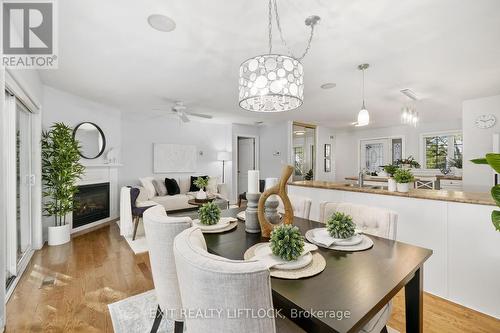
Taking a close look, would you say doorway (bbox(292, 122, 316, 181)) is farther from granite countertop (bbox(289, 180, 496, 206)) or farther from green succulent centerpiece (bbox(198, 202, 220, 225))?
green succulent centerpiece (bbox(198, 202, 220, 225))

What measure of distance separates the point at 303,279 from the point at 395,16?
2.11 metres

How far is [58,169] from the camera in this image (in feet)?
10.9

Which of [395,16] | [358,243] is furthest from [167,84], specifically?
[358,243]

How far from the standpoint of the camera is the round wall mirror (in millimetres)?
4162

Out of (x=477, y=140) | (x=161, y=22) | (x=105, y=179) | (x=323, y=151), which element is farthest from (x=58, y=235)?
(x=477, y=140)

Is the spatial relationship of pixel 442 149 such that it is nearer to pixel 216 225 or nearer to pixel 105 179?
pixel 216 225

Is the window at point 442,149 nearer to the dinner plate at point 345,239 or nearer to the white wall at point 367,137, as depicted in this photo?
the white wall at point 367,137

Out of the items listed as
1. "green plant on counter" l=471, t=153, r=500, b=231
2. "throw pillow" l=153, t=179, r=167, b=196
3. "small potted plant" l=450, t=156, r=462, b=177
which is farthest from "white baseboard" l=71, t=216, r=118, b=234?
"small potted plant" l=450, t=156, r=462, b=177

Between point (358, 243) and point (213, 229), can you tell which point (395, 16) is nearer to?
point (358, 243)

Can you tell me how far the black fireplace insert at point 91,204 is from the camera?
400 centimetres

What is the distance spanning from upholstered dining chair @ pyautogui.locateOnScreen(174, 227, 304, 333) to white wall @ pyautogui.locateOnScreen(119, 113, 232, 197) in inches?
206

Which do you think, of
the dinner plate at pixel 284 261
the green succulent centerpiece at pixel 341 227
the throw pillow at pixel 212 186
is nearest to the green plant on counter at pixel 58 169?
the throw pillow at pixel 212 186

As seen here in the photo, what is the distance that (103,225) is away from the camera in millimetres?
4398

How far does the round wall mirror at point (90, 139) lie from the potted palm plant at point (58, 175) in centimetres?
75
